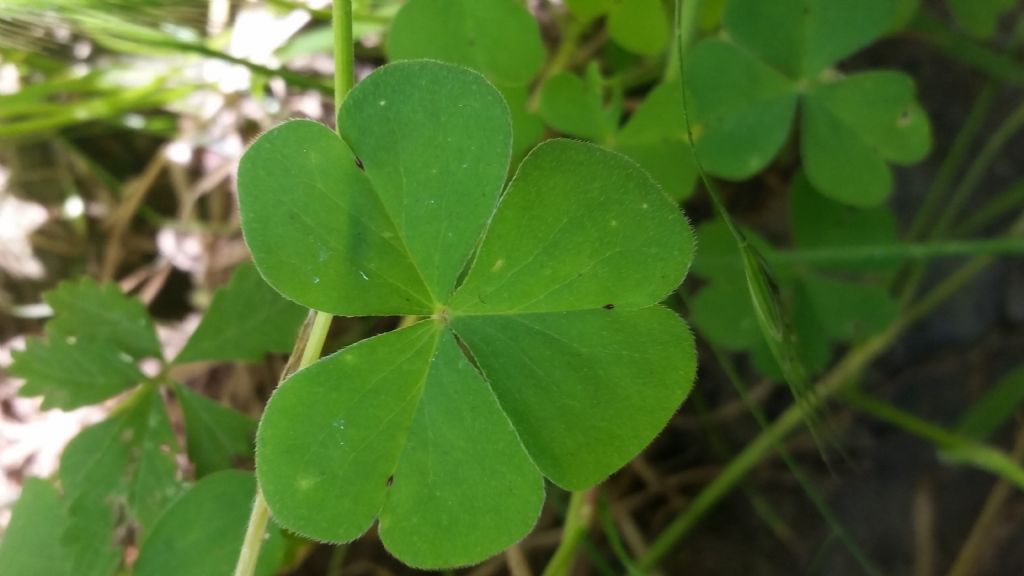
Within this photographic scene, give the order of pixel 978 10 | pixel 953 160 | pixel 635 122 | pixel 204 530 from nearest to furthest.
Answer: pixel 204 530
pixel 635 122
pixel 978 10
pixel 953 160

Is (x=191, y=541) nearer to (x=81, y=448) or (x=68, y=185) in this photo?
(x=81, y=448)

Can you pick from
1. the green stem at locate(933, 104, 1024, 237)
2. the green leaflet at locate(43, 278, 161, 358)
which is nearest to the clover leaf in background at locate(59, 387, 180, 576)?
the green leaflet at locate(43, 278, 161, 358)

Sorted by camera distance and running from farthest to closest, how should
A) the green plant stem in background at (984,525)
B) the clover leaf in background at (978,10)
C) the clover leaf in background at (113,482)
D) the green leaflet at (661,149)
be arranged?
the green plant stem in background at (984,525)
the clover leaf in background at (978,10)
the green leaflet at (661,149)
the clover leaf in background at (113,482)

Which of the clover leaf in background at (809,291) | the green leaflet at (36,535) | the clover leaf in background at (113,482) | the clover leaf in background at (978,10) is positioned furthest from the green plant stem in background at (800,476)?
the green leaflet at (36,535)

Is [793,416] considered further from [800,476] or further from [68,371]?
[68,371]

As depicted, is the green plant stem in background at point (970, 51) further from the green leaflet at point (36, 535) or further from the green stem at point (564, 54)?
the green leaflet at point (36, 535)


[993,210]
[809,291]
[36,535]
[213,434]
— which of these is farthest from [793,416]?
[36,535]

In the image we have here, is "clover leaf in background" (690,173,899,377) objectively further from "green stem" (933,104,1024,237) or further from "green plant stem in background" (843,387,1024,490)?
"green stem" (933,104,1024,237)
